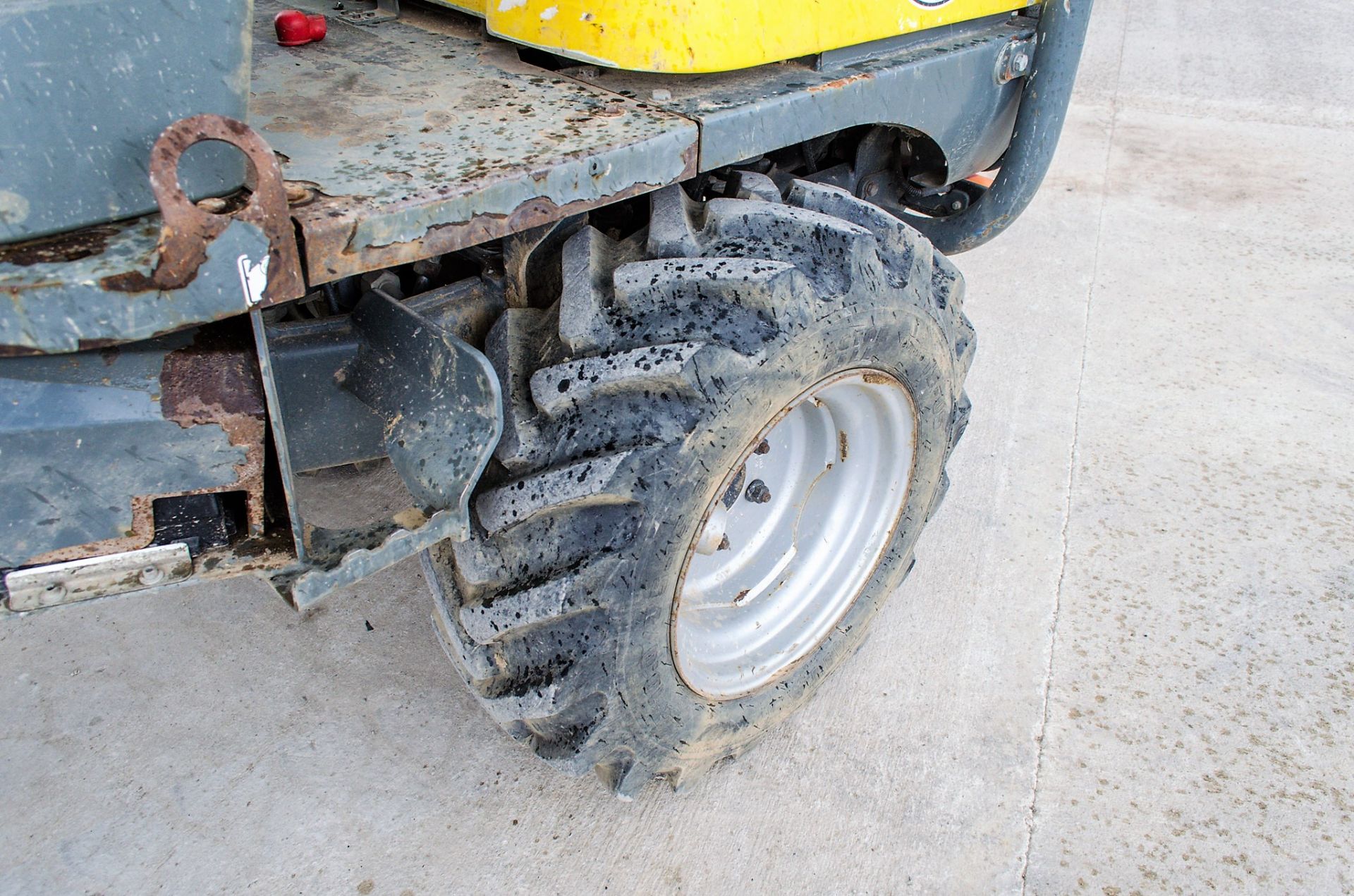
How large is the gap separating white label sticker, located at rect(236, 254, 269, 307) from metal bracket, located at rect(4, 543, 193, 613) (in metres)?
0.39

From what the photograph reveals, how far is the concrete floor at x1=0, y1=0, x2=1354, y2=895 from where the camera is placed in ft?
6.15

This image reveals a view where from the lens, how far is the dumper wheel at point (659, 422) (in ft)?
4.64

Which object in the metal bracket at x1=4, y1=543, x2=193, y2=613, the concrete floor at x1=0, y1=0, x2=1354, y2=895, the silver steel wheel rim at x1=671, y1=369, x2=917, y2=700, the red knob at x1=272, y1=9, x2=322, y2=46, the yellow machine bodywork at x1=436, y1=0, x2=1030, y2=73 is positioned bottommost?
the concrete floor at x1=0, y1=0, x2=1354, y2=895

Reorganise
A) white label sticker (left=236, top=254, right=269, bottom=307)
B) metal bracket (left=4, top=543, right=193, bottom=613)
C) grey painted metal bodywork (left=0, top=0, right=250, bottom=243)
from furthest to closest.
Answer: metal bracket (left=4, top=543, right=193, bottom=613) → white label sticker (left=236, top=254, right=269, bottom=307) → grey painted metal bodywork (left=0, top=0, right=250, bottom=243)

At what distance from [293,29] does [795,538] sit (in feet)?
4.54

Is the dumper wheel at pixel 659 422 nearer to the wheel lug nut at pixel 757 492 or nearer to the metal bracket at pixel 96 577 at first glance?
the wheel lug nut at pixel 757 492

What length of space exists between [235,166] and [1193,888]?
2034mm

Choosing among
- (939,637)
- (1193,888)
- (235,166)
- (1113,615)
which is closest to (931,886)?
(1193,888)

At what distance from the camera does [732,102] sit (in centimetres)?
151

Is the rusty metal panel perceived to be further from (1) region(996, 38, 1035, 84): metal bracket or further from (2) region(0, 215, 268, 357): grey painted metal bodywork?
(1) region(996, 38, 1035, 84): metal bracket

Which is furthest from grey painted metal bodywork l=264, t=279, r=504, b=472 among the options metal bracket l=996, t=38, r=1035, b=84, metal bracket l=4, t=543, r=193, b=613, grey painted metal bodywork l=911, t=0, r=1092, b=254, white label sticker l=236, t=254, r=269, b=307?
grey painted metal bodywork l=911, t=0, r=1092, b=254

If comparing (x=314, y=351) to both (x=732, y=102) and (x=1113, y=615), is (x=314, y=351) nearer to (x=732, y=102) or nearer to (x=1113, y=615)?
(x=732, y=102)

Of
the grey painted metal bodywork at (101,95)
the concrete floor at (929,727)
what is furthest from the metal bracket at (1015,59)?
the grey painted metal bodywork at (101,95)

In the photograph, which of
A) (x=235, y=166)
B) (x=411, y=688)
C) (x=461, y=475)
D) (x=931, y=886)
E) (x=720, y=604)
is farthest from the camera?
(x=411, y=688)
